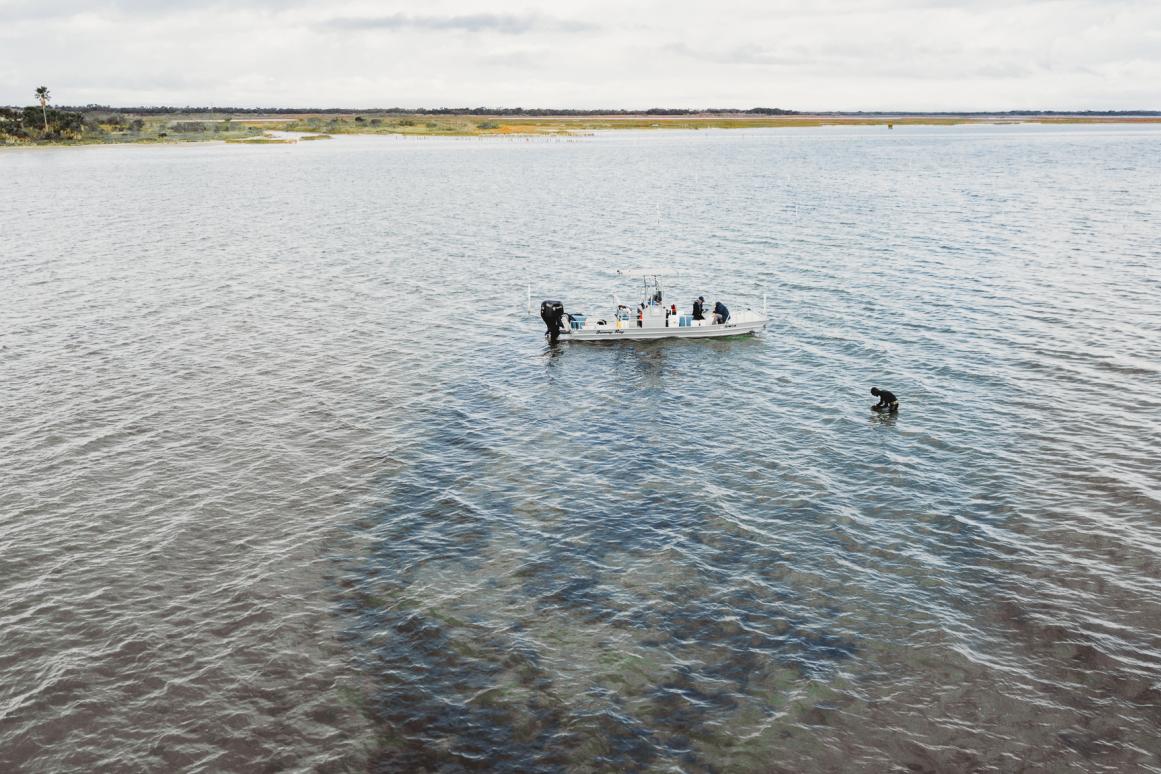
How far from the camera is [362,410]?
4419 centimetres

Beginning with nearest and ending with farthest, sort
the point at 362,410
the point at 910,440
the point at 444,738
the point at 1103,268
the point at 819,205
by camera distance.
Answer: the point at 444,738 < the point at 910,440 < the point at 362,410 < the point at 1103,268 < the point at 819,205

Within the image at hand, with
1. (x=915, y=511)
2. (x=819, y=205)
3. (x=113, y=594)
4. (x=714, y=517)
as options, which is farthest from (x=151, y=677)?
(x=819, y=205)

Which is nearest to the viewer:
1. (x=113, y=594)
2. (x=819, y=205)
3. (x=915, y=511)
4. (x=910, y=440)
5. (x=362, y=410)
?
(x=113, y=594)

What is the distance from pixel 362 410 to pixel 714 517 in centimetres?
2163

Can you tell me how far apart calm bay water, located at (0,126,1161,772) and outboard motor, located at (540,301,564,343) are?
78.5 inches

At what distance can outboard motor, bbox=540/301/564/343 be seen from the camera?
5725 cm

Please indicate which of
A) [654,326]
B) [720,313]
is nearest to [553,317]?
[654,326]

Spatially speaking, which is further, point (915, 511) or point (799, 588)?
point (915, 511)

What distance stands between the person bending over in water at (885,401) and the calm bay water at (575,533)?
115 cm

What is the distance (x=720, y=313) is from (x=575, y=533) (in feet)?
99.8

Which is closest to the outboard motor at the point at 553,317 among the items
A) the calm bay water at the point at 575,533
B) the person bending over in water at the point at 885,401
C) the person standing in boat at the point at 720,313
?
the calm bay water at the point at 575,533

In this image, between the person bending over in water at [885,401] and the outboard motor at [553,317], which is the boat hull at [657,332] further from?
the person bending over in water at [885,401]

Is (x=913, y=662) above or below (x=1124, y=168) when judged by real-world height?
below

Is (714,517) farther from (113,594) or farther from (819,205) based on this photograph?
(819,205)
